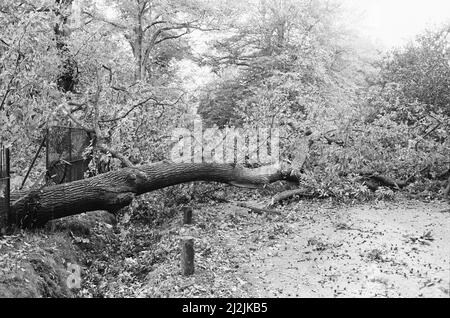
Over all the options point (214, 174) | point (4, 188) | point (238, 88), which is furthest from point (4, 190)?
point (238, 88)

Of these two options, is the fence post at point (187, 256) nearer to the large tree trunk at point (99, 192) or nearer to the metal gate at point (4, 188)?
the large tree trunk at point (99, 192)

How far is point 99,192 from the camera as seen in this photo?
289 inches

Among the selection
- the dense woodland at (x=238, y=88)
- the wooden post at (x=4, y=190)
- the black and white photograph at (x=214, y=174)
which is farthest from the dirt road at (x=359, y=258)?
the wooden post at (x=4, y=190)

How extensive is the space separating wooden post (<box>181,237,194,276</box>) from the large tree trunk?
6.93 feet

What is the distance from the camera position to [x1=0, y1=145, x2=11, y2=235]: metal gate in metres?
6.09

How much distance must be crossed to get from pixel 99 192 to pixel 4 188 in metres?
1.57

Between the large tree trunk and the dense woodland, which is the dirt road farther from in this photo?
the large tree trunk

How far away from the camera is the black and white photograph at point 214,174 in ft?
19.6

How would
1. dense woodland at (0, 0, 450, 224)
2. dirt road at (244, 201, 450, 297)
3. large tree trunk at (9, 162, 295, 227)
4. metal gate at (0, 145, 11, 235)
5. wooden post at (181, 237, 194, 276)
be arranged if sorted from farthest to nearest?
1. dense woodland at (0, 0, 450, 224)
2. large tree trunk at (9, 162, 295, 227)
3. metal gate at (0, 145, 11, 235)
4. wooden post at (181, 237, 194, 276)
5. dirt road at (244, 201, 450, 297)

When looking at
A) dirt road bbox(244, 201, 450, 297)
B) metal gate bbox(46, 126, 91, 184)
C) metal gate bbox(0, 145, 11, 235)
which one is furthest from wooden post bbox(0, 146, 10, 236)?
dirt road bbox(244, 201, 450, 297)

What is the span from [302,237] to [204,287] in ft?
10.2

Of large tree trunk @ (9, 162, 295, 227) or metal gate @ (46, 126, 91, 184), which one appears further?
metal gate @ (46, 126, 91, 184)

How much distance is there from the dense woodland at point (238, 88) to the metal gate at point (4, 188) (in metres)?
0.26

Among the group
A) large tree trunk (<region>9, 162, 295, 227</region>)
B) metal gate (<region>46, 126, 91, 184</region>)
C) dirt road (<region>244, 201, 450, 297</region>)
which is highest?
metal gate (<region>46, 126, 91, 184</region>)
